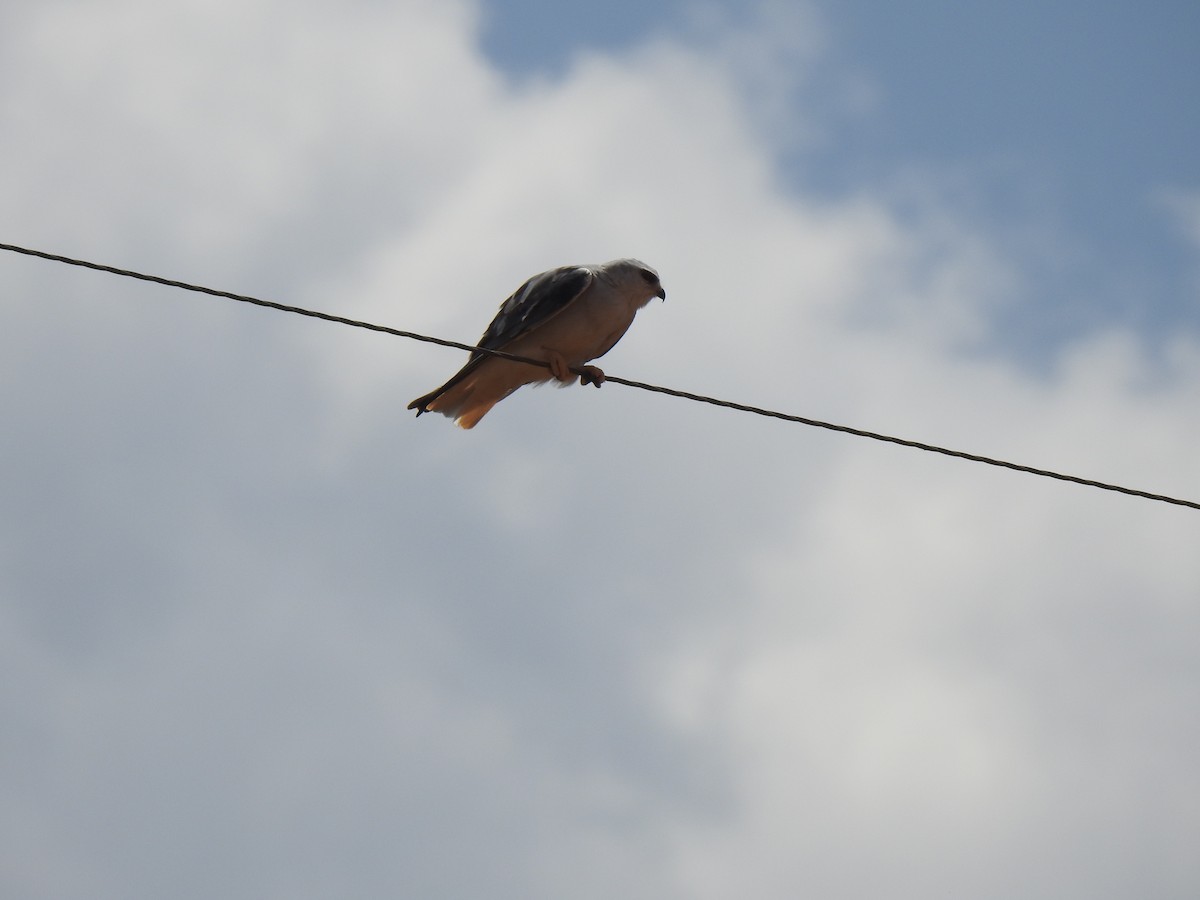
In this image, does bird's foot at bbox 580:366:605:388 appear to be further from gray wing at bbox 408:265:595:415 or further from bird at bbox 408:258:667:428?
gray wing at bbox 408:265:595:415

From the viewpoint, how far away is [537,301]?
885 centimetres

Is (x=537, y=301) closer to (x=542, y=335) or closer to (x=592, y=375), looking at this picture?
(x=542, y=335)

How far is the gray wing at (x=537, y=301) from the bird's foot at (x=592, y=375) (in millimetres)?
518

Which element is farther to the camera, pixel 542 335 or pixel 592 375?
pixel 542 335

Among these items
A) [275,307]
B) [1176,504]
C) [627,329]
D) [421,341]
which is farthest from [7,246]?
[627,329]

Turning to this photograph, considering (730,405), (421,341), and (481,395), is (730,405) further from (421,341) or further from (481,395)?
(481,395)

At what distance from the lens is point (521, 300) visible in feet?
29.5

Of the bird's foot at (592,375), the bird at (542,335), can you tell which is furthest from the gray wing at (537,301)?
the bird's foot at (592,375)

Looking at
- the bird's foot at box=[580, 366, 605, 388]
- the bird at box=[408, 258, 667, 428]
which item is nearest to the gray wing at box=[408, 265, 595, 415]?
the bird at box=[408, 258, 667, 428]

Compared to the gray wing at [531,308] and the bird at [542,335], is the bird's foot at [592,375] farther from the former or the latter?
the gray wing at [531,308]

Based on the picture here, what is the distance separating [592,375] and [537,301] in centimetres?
78

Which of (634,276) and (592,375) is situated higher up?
(634,276)

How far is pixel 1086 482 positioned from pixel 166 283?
3436 millimetres

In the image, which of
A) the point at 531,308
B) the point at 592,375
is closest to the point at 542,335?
the point at 531,308
